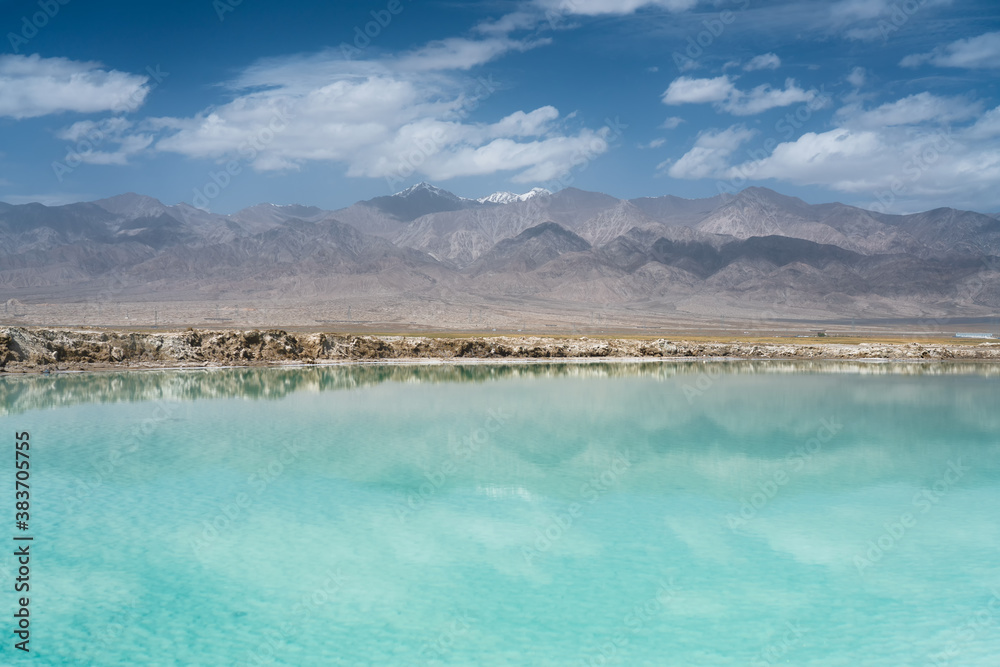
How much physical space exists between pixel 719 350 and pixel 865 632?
43.4 meters

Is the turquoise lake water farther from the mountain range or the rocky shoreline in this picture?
the mountain range

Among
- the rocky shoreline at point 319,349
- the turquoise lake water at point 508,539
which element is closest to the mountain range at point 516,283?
the rocky shoreline at point 319,349

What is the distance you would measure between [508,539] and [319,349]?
32.1 metres

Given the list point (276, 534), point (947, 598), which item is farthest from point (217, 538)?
point (947, 598)

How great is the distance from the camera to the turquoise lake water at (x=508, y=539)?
7609 mm

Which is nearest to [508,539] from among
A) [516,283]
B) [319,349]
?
[319,349]

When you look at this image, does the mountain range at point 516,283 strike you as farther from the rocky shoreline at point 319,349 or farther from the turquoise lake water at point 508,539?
the turquoise lake water at point 508,539

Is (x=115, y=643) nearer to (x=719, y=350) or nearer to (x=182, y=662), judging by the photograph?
(x=182, y=662)

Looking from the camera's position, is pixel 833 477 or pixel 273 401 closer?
pixel 833 477

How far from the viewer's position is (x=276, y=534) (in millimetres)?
10625

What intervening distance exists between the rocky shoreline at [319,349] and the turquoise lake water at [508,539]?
15.0m

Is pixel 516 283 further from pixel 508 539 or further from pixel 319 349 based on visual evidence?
pixel 508 539

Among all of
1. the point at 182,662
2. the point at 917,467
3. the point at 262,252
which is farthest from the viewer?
the point at 262,252

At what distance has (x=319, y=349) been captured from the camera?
40969mm
